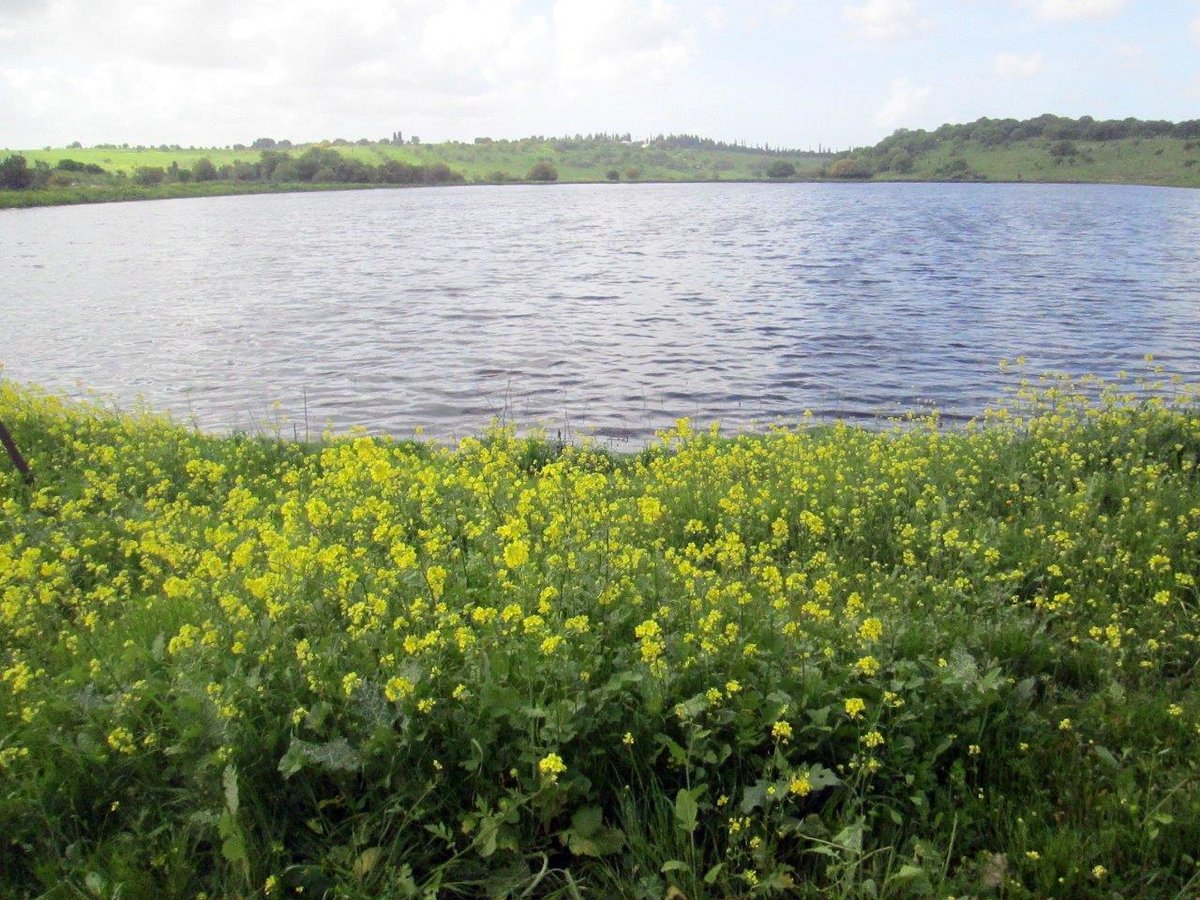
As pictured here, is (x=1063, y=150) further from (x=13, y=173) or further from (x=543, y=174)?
(x=13, y=173)

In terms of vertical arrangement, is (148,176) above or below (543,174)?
below

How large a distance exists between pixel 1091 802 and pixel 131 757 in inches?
→ 179

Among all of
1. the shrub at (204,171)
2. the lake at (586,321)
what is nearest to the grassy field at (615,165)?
the shrub at (204,171)

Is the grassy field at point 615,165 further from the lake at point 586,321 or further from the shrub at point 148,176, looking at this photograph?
the lake at point 586,321

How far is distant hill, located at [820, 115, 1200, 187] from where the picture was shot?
135 m

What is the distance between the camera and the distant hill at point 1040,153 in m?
135

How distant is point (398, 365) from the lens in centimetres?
2061

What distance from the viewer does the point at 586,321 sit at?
26.2 metres

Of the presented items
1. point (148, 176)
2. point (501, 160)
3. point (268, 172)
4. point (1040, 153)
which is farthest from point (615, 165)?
point (148, 176)

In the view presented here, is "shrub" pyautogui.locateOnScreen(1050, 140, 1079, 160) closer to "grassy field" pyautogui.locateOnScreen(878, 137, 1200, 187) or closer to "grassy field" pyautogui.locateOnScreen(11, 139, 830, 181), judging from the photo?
"grassy field" pyautogui.locateOnScreen(878, 137, 1200, 187)

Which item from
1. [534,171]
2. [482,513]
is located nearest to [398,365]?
[482,513]

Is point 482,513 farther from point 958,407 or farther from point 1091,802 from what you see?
point 958,407

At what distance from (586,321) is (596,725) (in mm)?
22911

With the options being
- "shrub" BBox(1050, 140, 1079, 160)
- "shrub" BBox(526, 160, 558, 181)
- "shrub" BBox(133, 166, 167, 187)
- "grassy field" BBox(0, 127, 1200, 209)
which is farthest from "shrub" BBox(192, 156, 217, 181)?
"shrub" BBox(1050, 140, 1079, 160)
